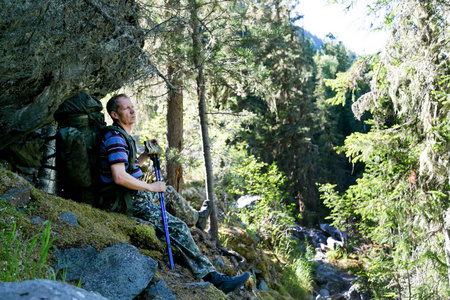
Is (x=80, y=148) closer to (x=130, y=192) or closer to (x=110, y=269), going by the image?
(x=130, y=192)

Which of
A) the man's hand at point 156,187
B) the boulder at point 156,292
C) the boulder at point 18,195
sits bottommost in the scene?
the boulder at point 156,292

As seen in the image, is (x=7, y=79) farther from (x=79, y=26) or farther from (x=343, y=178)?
(x=343, y=178)

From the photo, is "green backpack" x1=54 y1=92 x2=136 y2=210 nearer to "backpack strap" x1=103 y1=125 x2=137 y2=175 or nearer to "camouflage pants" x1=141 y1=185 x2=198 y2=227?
"backpack strap" x1=103 y1=125 x2=137 y2=175

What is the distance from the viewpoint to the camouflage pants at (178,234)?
3.53 meters

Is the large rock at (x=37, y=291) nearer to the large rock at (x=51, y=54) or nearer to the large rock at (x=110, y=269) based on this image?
the large rock at (x=110, y=269)

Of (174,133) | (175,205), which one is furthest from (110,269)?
(174,133)

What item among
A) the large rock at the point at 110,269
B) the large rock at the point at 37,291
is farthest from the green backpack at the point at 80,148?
the large rock at the point at 37,291

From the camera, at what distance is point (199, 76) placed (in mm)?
6559

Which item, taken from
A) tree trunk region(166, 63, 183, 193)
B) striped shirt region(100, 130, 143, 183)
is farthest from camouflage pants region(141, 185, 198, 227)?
tree trunk region(166, 63, 183, 193)

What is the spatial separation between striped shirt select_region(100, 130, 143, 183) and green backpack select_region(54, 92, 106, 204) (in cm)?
11

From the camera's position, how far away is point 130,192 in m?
3.72

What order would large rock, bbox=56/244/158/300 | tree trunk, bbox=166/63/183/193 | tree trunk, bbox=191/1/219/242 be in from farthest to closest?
tree trunk, bbox=166/63/183/193 < tree trunk, bbox=191/1/219/242 < large rock, bbox=56/244/158/300

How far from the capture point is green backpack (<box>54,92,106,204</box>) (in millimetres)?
3271

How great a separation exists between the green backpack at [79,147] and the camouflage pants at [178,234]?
490mm
